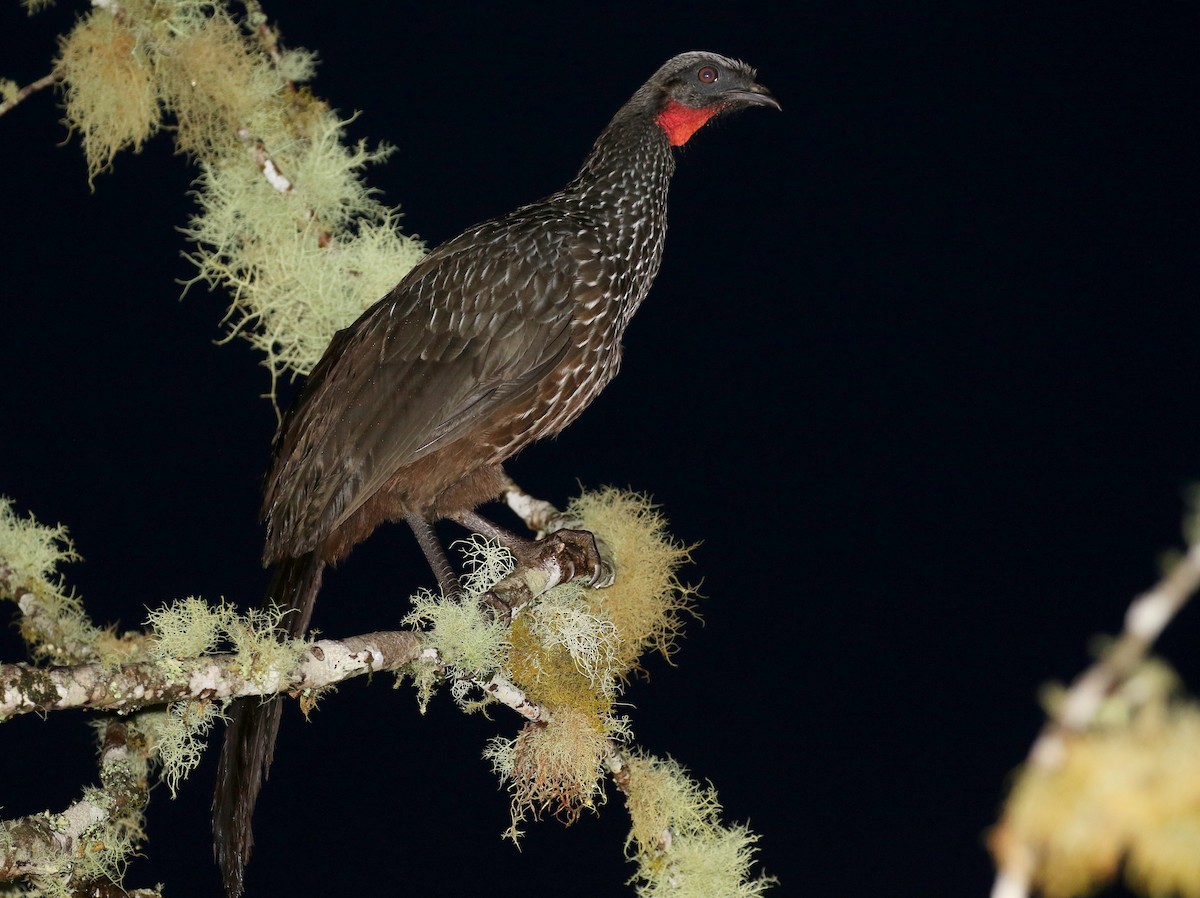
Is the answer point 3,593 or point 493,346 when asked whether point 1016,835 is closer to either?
point 493,346

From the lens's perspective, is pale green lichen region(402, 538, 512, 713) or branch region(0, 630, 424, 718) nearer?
branch region(0, 630, 424, 718)

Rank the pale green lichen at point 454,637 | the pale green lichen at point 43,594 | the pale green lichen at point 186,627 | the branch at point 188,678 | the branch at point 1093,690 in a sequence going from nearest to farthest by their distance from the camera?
the branch at point 1093,690
the branch at point 188,678
the pale green lichen at point 186,627
the pale green lichen at point 454,637
the pale green lichen at point 43,594

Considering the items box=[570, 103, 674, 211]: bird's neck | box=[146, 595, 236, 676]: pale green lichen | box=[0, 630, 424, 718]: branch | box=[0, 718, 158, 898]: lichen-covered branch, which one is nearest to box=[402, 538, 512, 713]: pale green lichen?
box=[0, 630, 424, 718]: branch

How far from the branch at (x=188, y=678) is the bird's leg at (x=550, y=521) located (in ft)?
2.42

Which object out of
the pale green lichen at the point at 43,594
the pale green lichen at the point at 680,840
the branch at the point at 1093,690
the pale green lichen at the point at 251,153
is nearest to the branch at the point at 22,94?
the pale green lichen at the point at 251,153

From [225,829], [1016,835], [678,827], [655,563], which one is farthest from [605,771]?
[1016,835]

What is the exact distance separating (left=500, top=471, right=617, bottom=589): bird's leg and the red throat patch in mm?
877

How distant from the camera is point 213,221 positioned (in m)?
3.14

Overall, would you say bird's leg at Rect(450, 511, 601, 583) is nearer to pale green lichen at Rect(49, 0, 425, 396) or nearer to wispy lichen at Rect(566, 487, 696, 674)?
wispy lichen at Rect(566, 487, 696, 674)

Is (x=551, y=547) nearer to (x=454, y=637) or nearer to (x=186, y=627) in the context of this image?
(x=454, y=637)

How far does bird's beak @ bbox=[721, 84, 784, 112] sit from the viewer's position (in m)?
2.68

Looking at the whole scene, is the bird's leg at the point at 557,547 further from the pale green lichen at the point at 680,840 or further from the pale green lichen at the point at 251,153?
the pale green lichen at the point at 251,153

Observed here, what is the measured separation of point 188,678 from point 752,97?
67.6 inches

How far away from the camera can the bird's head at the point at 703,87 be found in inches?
106
